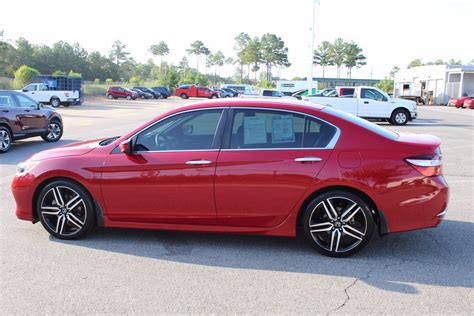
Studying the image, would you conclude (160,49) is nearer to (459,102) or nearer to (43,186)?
(459,102)

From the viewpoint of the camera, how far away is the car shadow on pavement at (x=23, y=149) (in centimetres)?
1063

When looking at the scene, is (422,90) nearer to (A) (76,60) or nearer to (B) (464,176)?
(B) (464,176)

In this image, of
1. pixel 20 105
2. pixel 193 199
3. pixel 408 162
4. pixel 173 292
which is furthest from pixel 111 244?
pixel 20 105

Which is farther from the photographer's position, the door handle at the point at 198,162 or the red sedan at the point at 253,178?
the door handle at the point at 198,162

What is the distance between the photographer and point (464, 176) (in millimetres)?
8945

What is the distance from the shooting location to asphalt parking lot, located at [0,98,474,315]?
3.58 metres

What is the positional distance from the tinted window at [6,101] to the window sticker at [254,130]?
9.92m

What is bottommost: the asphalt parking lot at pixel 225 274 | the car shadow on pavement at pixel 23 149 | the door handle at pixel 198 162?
the car shadow on pavement at pixel 23 149

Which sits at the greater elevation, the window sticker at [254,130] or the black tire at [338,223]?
the window sticker at [254,130]

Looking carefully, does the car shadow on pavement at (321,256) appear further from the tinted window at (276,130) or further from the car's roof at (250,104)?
the car's roof at (250,104)

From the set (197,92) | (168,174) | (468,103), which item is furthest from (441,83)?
(168,174)

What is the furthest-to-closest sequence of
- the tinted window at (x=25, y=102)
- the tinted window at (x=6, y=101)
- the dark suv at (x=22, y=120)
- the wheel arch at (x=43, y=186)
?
the tinted window at (x=25, y=102), the tinted window at (x=6, y=101), the dark suv at (x=22, y=120), the wheel arch at (x=43, y=186)

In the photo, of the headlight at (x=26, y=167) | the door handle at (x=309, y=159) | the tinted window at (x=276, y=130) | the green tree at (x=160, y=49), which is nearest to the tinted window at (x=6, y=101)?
the headlight at (x=26, y=167)

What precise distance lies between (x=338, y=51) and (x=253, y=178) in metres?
117
